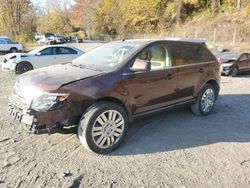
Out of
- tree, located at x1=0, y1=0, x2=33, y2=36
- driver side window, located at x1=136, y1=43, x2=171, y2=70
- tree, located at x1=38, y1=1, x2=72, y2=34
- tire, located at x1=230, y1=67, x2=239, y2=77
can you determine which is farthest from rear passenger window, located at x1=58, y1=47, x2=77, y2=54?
tree, located at x1=38, y1=1, x2=72, y2=34

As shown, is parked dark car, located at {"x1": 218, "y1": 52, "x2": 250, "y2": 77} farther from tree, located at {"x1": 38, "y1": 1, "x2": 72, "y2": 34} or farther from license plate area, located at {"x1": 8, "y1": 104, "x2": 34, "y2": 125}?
tree, located at {"x1": 38, "y1": 1, "x2": 72, "y2": 34}

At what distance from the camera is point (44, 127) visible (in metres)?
4.24

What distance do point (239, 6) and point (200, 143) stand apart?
126 feet

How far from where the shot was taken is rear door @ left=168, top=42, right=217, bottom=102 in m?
5.88

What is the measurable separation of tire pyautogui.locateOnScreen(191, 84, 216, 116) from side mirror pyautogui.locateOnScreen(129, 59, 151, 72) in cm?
201

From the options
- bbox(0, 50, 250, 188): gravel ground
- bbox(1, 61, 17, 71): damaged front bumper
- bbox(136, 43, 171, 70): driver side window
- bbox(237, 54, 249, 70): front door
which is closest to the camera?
bbox(0, 50, 250, 188): gravel ground

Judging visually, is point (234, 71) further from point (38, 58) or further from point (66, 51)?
point (38, 58)

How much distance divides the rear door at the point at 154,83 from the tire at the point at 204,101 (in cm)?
101

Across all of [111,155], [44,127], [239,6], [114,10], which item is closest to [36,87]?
[44,127]

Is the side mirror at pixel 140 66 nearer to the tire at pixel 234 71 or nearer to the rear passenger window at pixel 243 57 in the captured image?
the tire at pixel 234 71

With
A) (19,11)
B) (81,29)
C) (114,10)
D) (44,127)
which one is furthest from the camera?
(81,29)

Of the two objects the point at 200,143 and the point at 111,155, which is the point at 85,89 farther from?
the point at 200,143

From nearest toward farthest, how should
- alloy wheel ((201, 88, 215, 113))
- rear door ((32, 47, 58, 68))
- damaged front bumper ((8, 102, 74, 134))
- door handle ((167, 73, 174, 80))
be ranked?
damaged front bumper ((8, 102, 74, 134))
door handle ((167, 73, 174, 80))
alloy wheel ((201, 88, 215, 113))
rear door ((32, 47, 58, 68))

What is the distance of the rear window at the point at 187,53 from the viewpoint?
586 centimetres
